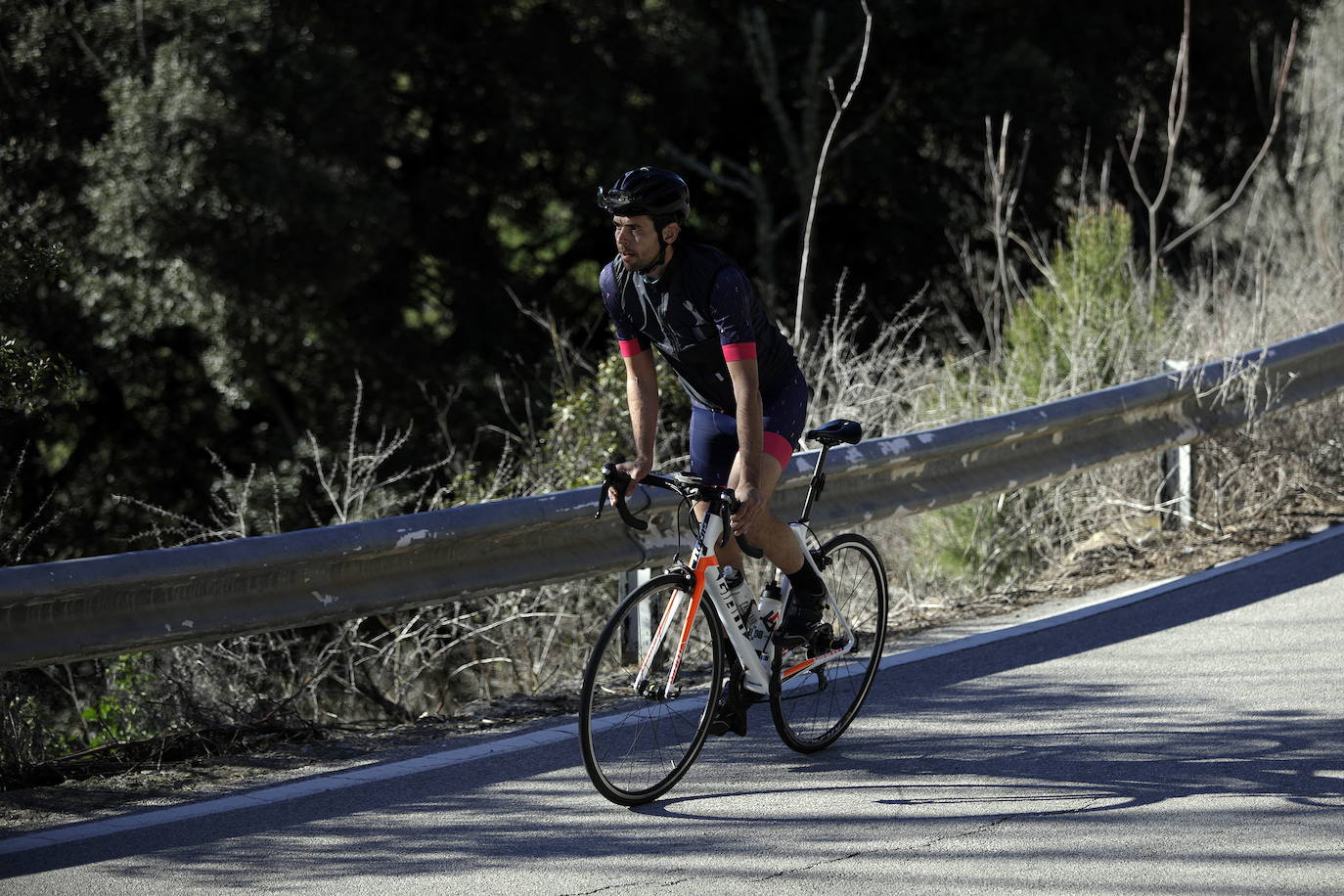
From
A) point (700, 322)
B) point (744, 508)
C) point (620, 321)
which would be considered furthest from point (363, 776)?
point (700, 322)

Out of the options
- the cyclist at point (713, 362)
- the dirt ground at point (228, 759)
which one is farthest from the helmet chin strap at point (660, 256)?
the dirt ground at point (228, 759)

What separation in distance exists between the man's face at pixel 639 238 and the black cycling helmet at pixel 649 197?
0.02 meters

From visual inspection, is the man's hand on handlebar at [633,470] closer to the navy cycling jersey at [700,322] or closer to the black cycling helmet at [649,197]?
the navy cycling jersey at [700,322]

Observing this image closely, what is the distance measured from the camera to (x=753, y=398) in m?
4.82

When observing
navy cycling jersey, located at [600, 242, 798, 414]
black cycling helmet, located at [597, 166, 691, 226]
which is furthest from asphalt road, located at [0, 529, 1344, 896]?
black cycling helmet, located at [597, 166, 691, 226]

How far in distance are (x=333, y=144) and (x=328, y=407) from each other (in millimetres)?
3894

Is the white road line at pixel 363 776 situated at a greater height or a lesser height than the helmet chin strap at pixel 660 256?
lesser

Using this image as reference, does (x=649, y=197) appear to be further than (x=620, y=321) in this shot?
No

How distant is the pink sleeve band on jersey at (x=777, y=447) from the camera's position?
5.18 meters

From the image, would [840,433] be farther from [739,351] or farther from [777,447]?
[739,351]

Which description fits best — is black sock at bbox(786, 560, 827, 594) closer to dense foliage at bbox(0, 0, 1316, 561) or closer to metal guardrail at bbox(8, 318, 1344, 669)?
metal guardrail at bbox(8, 318, 1344, 669)

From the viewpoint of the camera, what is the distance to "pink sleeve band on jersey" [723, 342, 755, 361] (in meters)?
Answer: 4.82

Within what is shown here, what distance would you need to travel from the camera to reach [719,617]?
501 centimetres

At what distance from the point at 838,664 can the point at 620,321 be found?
1.45 meters
